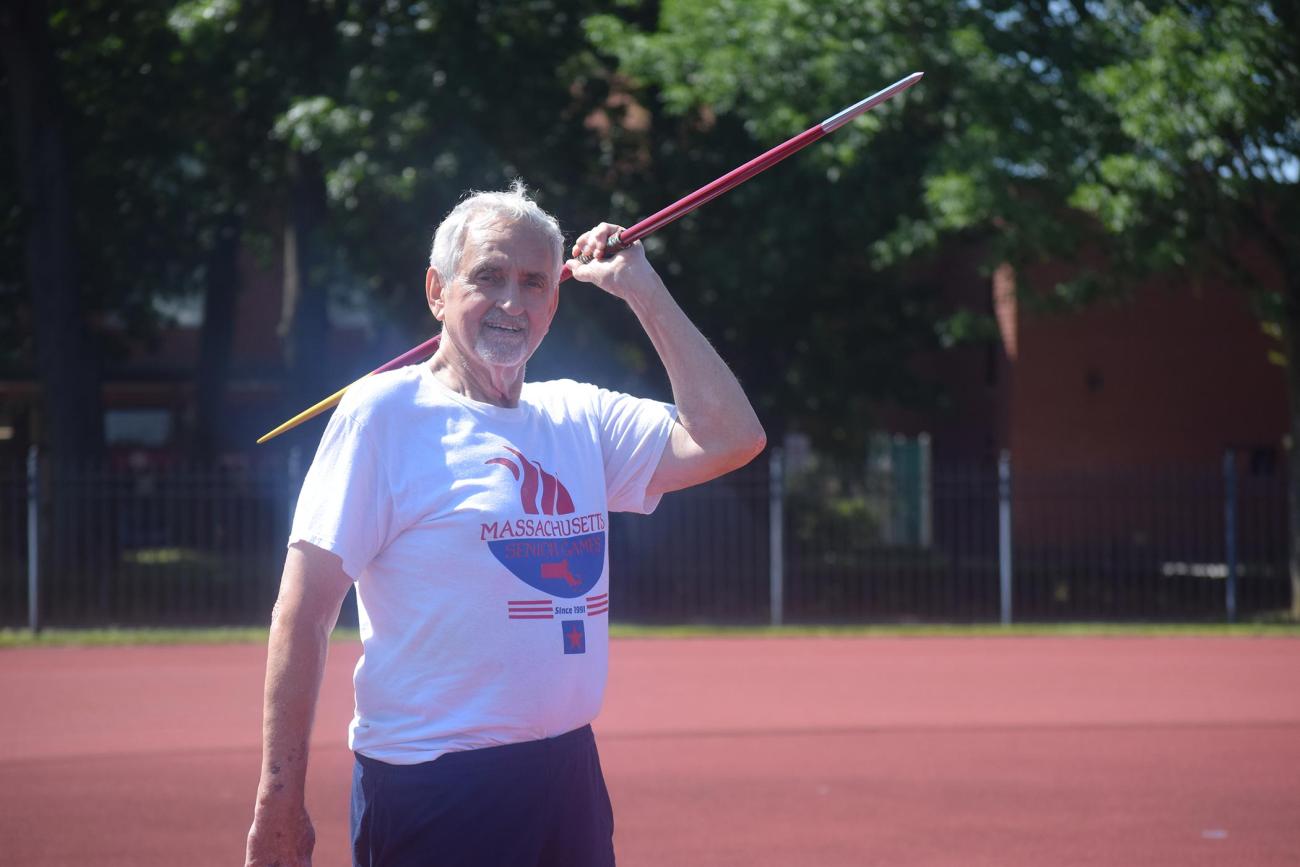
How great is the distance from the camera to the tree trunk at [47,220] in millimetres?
20547

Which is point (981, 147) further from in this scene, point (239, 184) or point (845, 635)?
point (239, 184)

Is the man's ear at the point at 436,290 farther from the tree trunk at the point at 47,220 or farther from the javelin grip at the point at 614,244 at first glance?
the tree trunk at the point at 47,220

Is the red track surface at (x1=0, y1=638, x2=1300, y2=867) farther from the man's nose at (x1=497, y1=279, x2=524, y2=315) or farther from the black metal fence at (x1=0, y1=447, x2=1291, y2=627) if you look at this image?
the man's nose at (x1=497, y1=279, x2=524, y2=315)

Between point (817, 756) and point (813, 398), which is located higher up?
point (813, 398)

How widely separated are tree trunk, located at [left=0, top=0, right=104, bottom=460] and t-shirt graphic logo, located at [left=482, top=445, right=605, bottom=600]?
751 inches

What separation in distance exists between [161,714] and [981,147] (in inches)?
389

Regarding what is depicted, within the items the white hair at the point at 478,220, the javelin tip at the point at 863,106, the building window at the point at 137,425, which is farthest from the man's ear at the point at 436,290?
the building window at the point at 137,425

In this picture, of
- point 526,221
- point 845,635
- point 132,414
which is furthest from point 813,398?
point 132,414

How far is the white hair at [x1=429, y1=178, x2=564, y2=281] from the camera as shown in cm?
298

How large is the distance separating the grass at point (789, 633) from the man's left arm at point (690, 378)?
1249 cm

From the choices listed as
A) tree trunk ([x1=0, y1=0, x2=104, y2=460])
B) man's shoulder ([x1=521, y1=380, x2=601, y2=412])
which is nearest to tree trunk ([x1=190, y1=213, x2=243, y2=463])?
tree trunk ([x1=0, y1=0, x2=104, y2=460])

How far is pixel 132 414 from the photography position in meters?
42.2

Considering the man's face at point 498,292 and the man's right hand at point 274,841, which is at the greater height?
the man's face at point 498,292

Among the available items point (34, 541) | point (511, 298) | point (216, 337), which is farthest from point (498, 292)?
point (216, 337)
